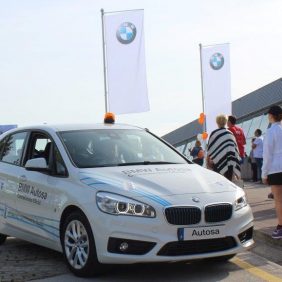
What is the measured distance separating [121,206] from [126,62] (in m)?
12.9

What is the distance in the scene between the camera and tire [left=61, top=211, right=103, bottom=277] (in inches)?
236

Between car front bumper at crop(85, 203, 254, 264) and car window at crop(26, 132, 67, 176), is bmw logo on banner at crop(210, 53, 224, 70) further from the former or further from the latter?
car front bumper at crop(85, 203, 254, 264)

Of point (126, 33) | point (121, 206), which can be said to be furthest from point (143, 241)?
point (126, 33)

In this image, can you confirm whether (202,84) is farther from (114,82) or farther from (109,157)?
(109,157)

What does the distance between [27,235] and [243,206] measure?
2596 millimetres

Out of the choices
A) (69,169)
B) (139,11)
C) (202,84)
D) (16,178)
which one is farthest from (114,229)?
(202,84)

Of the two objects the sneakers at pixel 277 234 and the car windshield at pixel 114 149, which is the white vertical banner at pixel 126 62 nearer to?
the car windshield at pixel 114 149

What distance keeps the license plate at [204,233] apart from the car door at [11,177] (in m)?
2.58

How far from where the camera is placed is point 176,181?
6.25 meters

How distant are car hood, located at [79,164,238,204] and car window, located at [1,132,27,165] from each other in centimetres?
175

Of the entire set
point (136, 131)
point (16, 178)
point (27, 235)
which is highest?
point (136, 131)

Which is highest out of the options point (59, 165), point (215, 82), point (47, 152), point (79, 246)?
point (215, 82)

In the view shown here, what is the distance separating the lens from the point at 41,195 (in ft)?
22.7

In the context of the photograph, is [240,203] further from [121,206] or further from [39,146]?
[39,146]
